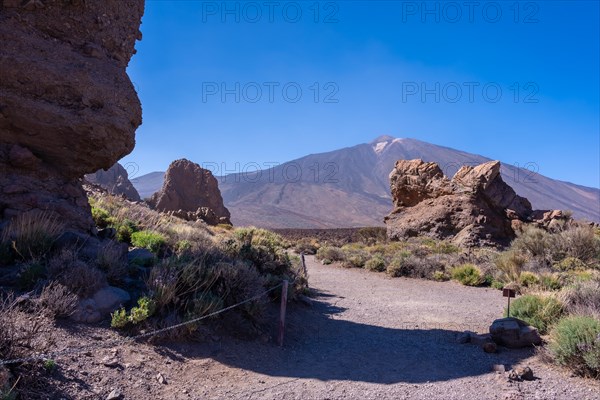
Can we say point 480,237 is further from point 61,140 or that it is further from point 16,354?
point 16,354

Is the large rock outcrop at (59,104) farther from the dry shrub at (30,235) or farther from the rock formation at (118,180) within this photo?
the rock formation at (118,180)

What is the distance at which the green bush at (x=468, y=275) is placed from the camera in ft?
45.7

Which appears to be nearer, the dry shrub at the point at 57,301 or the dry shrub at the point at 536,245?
the dry shrub at the point at 57,301

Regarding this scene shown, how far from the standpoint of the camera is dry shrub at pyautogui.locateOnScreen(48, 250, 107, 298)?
5.63 m

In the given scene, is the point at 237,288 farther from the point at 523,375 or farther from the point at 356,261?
the point at 356,261

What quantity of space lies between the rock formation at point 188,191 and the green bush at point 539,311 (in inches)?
1198

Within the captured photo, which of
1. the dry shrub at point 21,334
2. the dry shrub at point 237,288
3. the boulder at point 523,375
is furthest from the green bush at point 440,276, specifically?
the dry shrub at point 21,334

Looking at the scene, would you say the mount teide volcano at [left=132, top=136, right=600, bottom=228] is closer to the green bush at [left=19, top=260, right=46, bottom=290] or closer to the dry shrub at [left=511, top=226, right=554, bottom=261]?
the dry shrub at [left=511, top=226, right=554, bottom=261]

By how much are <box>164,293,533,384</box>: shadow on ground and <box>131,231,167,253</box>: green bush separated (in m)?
3.36

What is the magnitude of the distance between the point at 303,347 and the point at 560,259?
39.7 feet

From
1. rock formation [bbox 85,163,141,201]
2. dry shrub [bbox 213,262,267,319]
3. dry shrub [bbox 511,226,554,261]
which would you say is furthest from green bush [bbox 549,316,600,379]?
rock formation [bbox 85,163,141,201]

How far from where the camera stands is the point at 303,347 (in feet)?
22.9

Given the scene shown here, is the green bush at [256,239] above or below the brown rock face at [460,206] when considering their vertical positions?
below

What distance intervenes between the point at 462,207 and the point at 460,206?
5.7 inches
